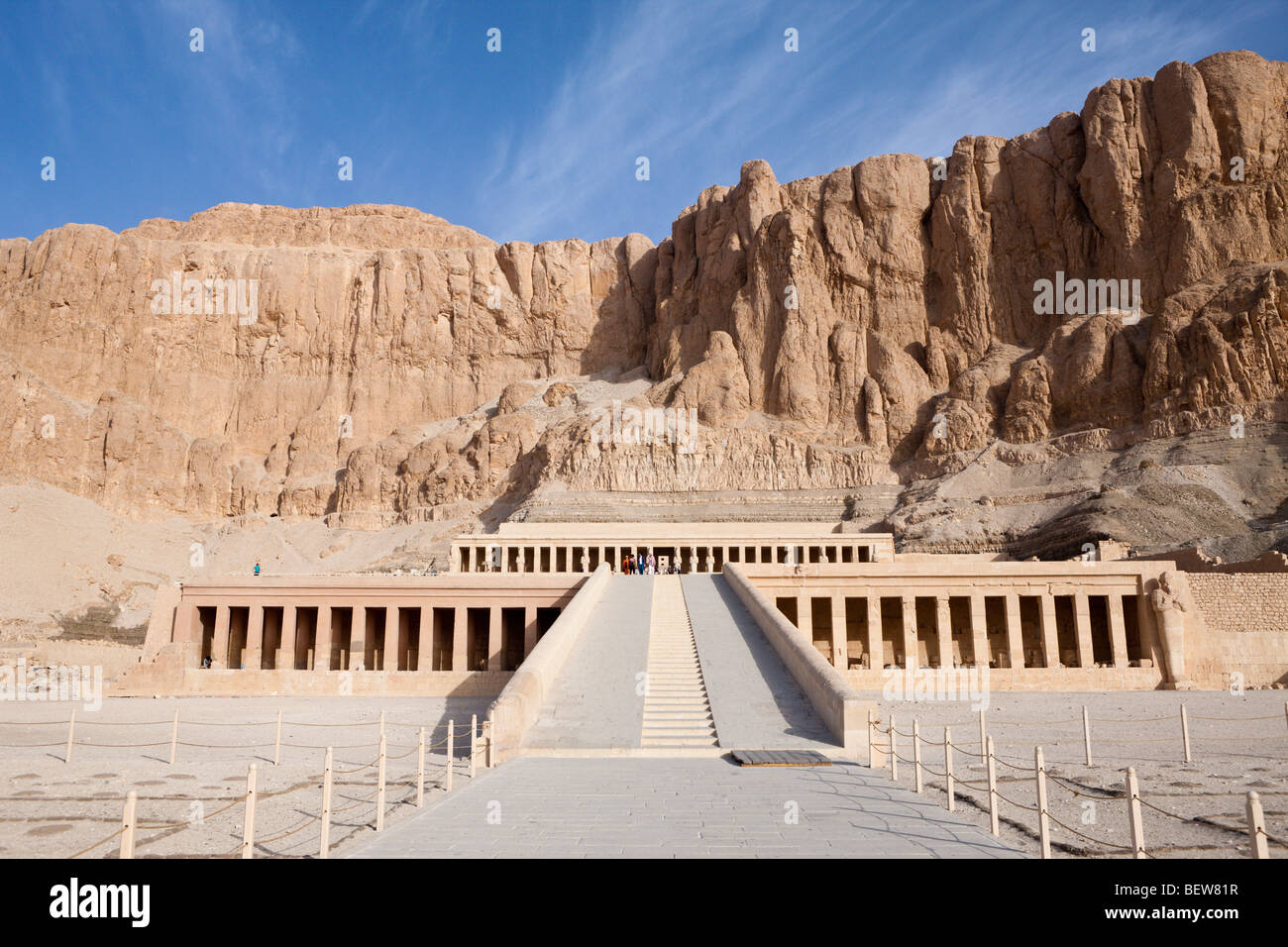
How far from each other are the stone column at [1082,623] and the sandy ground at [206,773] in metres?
17.9

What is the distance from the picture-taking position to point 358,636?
28.1 metres

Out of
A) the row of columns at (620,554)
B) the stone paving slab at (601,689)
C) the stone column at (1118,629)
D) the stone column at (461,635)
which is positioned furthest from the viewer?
the row of columns at (620,554)

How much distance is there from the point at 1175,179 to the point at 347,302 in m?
74.0

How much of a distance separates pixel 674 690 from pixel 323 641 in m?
15.8

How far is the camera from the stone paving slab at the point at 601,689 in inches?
559

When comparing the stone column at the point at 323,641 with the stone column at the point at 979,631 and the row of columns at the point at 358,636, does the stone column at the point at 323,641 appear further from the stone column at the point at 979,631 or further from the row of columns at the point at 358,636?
the stone column at the point at 979,631

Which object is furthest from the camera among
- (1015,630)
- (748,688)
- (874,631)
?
(874,631)

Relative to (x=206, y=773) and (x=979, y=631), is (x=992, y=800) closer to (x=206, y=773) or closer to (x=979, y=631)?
(x=206, y=773)

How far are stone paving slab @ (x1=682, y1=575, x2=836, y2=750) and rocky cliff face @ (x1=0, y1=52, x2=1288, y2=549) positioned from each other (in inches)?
1687

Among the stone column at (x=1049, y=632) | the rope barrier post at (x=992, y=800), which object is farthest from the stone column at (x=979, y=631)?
the rope barrier post at (x=992, y=800)

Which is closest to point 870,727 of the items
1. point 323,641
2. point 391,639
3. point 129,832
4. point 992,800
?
point 992,800
